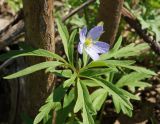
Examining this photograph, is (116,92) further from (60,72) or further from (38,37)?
(38,37)

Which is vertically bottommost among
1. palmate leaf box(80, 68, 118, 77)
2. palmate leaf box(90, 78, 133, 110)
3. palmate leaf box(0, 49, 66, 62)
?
palmate leaf box(90, 78, 133, 110)

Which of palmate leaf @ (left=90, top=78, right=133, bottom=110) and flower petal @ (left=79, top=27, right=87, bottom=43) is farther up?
flower petal @ (left=79, top=27, right=87, bottom=43)

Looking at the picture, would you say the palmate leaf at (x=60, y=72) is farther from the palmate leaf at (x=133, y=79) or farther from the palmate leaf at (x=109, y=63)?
the palmate leaf at (x=133, y=79)

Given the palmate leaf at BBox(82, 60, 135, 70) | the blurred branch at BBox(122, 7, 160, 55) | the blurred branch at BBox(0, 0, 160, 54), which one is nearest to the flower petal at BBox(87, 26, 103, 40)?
the palmate leaf at BBox(82, 60, 135, 70)

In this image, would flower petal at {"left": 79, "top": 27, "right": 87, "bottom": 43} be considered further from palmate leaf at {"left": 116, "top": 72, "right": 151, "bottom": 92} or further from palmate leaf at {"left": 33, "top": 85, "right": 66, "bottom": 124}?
palmate leaf at {"left": 116, "top": 72, "right": 151, "bottom": 92}

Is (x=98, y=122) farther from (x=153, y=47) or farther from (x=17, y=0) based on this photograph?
(x=17, y=0)

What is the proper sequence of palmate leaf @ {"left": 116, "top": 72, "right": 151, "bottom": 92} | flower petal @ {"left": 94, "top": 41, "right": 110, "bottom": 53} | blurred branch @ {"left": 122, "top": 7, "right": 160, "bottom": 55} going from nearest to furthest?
1. flower petal @ {"left": 94, "top": 41, "right": 110, "bottom": 53}
2. palmate leaf @ {"left": 116, "top": 72, "right": 151, "bottom": 92}
3. blurred branch @ {"left": 122, "top": 7, "right": 160, "bottom": 55}

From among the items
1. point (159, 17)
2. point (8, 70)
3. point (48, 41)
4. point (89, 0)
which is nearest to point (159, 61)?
point (159, 17)

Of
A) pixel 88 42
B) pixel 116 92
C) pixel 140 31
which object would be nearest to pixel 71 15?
pixel 140 31
